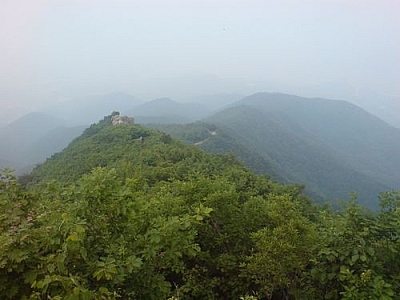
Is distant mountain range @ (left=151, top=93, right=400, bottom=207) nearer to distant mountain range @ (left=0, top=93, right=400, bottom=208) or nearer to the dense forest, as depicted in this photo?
distant mountain range @ (left=0, top=93, right=400, bottom=208)

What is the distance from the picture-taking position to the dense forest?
3434 mm

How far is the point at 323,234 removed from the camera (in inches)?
195

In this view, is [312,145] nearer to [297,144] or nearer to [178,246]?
[297,144]

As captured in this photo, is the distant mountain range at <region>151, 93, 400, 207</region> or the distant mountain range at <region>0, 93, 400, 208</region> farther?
the distant mountain range at <region>0, 93, 400, 208</region>

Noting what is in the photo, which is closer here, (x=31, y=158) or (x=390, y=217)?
(x=390, y=217)

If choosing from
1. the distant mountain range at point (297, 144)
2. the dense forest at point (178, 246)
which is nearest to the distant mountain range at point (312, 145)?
the distant mountain range at point (297, 144)

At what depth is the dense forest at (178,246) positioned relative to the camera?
3434mm

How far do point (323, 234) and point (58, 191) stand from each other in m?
3.75

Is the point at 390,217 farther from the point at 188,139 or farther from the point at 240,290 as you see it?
the point at 188,139

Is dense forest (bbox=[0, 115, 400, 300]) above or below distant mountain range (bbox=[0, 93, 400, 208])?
above

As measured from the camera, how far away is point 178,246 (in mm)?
4102

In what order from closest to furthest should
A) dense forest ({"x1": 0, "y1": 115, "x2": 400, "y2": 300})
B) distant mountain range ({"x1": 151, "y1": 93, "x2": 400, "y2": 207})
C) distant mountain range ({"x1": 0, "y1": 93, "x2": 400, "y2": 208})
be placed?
dense forest ({"x1": 0, "y1": 115, "x2": 400, "y2": 300}), distant mountain range ({"x1": 151, "y1": 93, "x2": 400, "y2": 207}), distant mountain range ({"x1": 0, "y1": 93, "x2": 400, "y2": 208})

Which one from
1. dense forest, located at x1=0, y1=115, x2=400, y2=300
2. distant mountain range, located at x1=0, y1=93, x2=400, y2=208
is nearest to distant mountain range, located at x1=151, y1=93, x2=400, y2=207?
distant mountain range, located at x1=0, y1=93, x2=400, y2=208

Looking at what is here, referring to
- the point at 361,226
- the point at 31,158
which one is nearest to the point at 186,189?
the point at 361,226
